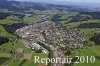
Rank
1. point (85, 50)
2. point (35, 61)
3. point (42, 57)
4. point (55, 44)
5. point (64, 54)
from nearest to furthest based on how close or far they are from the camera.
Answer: point (35, 61) < point (42, 57) < point (64, 54) < point (85, 50) < point (55, 44)

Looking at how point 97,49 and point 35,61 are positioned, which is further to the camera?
point 97,49

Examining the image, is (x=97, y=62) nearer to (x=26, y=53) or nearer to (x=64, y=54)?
(x=64, y=54)

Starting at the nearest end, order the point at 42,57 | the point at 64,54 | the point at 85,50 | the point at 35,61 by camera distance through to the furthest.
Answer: the point at 35,61
the point at 42,57
the point at 64,54
the point at 85,50

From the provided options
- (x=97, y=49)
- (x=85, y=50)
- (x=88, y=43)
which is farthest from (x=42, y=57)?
(x=88, y=43)

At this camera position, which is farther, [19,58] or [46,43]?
[46,43]

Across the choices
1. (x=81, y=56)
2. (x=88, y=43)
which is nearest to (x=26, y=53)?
(x=81, y=56)

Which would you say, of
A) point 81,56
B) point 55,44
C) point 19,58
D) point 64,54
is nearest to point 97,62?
point 81,56

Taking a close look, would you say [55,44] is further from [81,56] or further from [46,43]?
[81,56]

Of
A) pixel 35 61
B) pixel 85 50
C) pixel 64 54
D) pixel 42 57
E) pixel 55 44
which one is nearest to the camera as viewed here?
pixel 35 61
